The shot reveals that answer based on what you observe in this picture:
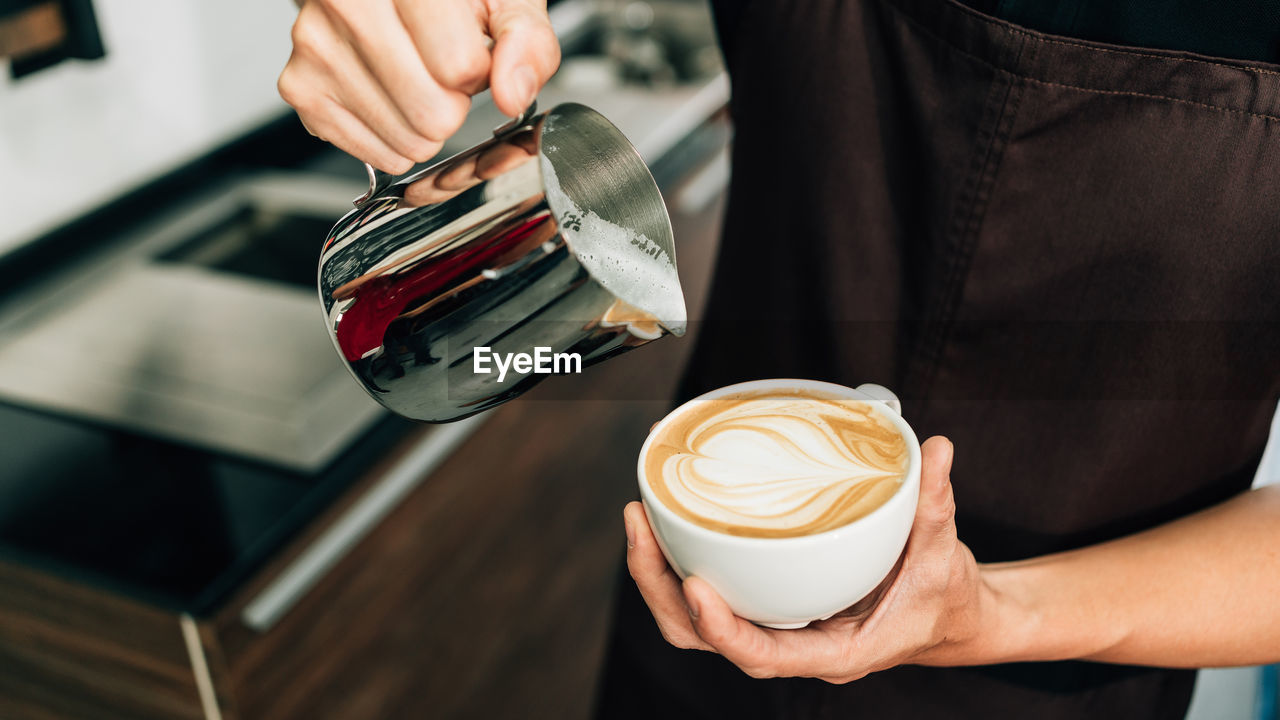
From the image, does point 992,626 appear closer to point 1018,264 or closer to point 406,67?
point 1018,264

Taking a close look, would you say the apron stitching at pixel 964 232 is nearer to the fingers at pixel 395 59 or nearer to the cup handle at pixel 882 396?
the cup handle at pixel 882 396

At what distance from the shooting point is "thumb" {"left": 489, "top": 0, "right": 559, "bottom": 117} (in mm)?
537

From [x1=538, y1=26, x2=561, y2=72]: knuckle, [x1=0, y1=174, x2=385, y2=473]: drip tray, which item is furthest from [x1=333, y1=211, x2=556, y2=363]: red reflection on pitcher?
[x1=0, y1=174, x2=385, y2=473]: drip tray

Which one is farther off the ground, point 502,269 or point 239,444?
point 502,269

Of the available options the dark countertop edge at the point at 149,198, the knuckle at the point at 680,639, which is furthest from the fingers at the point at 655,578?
the dark countertop edge at the point at 149,198

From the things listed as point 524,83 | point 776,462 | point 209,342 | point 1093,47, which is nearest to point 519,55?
point 524,83

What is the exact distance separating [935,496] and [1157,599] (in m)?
0.25

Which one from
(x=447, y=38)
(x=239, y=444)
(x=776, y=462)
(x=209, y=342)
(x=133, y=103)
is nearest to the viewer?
(x=447, y=38)

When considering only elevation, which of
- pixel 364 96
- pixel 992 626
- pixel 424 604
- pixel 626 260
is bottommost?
pixel 424 604

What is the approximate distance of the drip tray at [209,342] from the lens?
3.55 feet

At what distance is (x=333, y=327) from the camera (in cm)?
59

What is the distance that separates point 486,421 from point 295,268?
0.42 m

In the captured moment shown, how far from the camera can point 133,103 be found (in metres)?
1.49

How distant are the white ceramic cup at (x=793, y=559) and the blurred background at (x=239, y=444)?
546 mm
